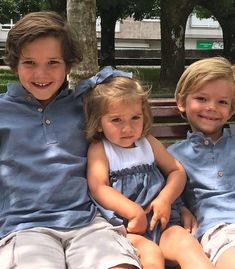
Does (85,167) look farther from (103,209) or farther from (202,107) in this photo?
(202,107)

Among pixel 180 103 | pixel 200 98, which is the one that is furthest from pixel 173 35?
pixel 200 98

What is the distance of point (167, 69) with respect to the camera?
620 inches

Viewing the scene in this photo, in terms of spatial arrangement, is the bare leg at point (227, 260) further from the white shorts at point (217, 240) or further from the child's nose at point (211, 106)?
the child's nose at point (211, 106)

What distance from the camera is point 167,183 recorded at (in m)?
2.94

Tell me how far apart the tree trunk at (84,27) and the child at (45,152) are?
263 cm

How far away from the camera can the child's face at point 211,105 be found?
318cm

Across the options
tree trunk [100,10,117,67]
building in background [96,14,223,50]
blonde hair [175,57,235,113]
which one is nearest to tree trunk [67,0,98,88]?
blonde hair [175,57,235,113]

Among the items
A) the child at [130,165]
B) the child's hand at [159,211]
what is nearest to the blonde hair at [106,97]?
the child at [130,165]

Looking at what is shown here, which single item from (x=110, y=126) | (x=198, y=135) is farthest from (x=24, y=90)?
(x=198, y=135)

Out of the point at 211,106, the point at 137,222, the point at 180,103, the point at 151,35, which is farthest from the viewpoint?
the point at 151,35

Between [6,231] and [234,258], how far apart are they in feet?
3.58

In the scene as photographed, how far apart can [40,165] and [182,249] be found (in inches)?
32.9

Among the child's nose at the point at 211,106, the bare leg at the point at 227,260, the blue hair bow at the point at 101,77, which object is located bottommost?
the bare leg at the point at 227,260

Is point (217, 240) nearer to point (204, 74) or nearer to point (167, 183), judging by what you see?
point (167, 183)
